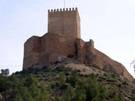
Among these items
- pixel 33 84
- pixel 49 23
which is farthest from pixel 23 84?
pixel 49 23

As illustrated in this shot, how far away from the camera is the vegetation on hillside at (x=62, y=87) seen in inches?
2810

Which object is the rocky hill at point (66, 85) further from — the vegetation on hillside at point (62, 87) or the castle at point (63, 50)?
the castle at point (63, 50)

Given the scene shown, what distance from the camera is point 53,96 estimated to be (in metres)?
73.7

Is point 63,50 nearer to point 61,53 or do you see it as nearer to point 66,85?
point 61,53

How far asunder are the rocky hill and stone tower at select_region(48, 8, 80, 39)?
455 cm

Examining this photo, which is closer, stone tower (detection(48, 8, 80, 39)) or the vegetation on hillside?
the vegetation on hillside

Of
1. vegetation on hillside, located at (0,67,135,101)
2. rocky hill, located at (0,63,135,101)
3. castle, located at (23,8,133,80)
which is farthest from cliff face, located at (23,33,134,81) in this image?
vegetation on hillside, located at (0,67,135,101)

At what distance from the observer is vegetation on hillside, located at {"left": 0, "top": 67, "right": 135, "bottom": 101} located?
234 ft

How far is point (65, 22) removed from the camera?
292 feet

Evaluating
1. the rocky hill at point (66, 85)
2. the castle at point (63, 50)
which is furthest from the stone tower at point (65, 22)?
the rocky hill at point (66, 85)

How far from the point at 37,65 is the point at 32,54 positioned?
1.46 metres

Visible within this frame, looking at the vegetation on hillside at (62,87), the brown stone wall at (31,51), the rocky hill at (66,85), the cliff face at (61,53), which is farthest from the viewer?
the brown stone wall at (31,51)

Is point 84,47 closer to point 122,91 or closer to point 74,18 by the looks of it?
point 74,18

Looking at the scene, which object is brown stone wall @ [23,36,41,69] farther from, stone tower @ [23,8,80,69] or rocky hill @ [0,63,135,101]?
rocky hill @ [0,63,135,101]
